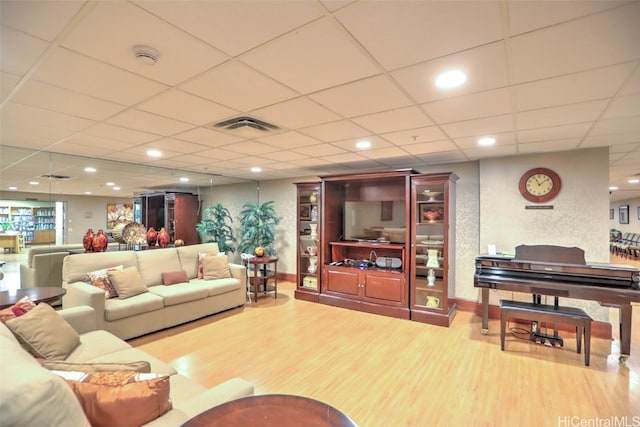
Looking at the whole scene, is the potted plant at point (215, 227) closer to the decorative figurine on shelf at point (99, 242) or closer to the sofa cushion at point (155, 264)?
the sofa cushion at point (155, 264)

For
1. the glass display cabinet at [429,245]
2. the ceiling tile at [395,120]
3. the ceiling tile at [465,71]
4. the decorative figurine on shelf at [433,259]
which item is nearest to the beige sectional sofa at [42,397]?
the ceiling tile at [465,71]

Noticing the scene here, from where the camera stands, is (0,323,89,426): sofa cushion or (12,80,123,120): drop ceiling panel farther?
(12,80,123,120): drop ceiling panel

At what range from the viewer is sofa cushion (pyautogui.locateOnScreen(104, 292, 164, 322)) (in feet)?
10.8

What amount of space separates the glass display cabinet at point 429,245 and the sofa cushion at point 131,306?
11.2ft

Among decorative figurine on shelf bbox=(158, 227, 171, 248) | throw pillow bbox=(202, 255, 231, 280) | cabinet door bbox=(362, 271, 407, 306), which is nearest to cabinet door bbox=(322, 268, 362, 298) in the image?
cabinet door bbox=(362, 271, 407, 306)

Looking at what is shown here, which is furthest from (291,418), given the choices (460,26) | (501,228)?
(501,228)

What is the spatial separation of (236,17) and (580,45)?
66.9 inches

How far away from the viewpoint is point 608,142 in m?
3.44

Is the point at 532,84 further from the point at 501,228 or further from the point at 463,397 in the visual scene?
the point at 501,228

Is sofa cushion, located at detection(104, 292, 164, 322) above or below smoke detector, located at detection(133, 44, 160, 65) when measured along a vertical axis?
below

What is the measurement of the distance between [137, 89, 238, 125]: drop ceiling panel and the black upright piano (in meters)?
3.40

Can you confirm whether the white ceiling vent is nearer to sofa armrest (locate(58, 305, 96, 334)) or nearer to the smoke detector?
the smoke detector

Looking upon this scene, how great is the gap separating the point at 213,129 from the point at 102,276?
91.3 inches

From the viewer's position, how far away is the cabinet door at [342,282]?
4.86 metres
